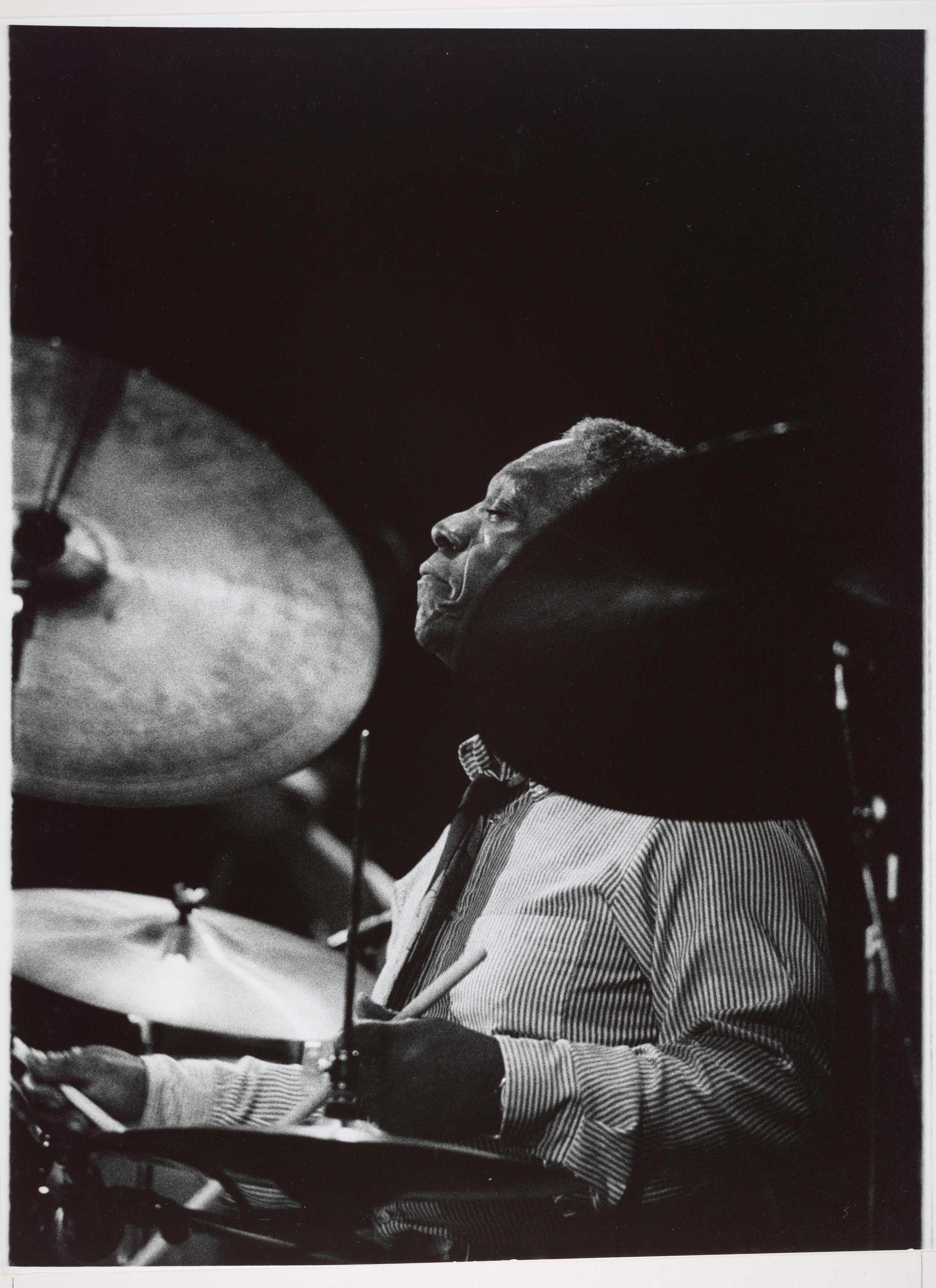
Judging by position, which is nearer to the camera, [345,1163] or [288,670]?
[345,1163]

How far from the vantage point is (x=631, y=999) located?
5.36ft

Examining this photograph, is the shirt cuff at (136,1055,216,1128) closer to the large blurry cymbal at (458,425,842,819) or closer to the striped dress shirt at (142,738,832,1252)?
the striped dress shirt at (142,738,832,1252)

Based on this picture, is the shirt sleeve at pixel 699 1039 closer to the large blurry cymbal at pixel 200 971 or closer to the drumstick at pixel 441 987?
the drumstick at pixel 441 987

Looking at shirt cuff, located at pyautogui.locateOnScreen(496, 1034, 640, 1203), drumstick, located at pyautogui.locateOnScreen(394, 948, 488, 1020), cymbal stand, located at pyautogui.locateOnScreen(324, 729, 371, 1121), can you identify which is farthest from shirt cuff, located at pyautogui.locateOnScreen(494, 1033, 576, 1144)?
cymbal stand, located at pyautogui.locateOnScreen(324, 729, 371, 1121)

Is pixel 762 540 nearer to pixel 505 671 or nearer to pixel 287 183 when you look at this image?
pixel 505 671

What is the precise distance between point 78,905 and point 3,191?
1.10 meters

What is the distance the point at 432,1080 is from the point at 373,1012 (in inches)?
5.1

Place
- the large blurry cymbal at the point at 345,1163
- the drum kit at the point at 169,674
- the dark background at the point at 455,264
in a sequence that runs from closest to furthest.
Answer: the large blurry cymbal at the point at 345,1163 < the drum kit at the point at 169,674 < the dark background at the point at 455,264

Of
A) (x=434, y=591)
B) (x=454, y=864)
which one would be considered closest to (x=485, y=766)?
(x=454, y=864)

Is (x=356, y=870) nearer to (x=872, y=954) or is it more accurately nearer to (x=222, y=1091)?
(x=222, y=1091)

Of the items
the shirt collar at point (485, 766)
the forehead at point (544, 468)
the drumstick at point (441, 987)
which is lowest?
the drumstick at point (441, 987)

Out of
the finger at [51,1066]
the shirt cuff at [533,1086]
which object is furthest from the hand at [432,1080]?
the finger at [51,1066]

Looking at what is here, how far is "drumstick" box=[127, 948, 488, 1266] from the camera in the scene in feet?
5.41

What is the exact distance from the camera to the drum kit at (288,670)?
5.43 feet
